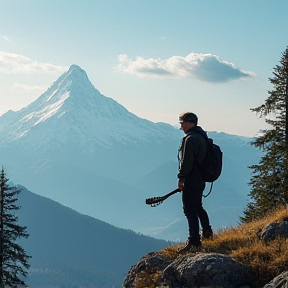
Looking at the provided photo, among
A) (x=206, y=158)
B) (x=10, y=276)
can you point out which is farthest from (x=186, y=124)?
(x=10, y=276)

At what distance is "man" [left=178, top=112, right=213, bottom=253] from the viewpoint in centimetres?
898

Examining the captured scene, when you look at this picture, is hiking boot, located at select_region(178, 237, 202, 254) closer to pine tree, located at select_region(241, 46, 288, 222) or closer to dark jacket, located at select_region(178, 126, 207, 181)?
dark jacket, located at select_region(178, 126, 207, 181)

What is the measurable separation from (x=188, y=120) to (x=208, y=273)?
10.7 ft

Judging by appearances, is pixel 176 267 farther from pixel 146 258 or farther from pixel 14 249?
pixel 14 249

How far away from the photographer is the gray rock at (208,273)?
7.11 meters

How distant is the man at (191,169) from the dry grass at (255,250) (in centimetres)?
41

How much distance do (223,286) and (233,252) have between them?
3.75 ft

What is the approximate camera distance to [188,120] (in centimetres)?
932

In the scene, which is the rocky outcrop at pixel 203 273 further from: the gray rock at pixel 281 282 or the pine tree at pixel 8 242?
the pine tree at pixel 8 242

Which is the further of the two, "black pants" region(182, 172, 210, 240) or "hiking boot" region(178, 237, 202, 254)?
"black pants" region(182, 172, 210, 240)

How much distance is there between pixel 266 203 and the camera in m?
22.9

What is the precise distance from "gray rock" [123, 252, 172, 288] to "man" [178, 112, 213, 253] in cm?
43

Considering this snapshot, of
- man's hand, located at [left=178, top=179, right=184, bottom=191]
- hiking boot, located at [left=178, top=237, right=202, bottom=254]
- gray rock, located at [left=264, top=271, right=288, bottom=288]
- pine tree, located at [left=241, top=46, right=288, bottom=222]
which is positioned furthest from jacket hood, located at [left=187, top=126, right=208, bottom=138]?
pine tree, located at [left=241, top=46, right=288, bottom=222]

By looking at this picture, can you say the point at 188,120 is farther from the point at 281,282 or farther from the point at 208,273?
the point at 281,282
